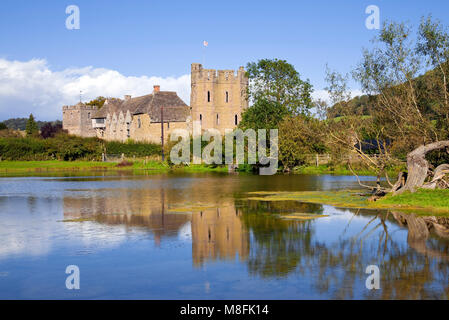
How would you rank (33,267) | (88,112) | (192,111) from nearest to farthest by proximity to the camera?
(33,267) → (192,111) → (88,112)

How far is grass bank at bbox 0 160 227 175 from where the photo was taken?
6394 centimetres

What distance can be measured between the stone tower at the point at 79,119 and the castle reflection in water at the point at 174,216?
9326 cm

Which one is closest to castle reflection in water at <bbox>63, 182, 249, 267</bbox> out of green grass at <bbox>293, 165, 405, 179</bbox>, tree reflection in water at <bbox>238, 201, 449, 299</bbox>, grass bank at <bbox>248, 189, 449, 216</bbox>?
tree reflection in water at <bbox>238, 201, 449, 299</bbox>

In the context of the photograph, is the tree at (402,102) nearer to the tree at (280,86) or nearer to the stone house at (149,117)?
the tree at (280,86)

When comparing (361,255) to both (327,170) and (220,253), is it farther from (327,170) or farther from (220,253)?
(327,170)

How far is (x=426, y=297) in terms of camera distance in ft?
31.5

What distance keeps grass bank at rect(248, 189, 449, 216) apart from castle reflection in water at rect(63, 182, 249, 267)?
416 cm

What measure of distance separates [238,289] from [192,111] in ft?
265

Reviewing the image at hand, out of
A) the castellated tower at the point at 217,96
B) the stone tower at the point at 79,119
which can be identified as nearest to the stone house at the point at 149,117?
the castellated tower at the point at 217,96

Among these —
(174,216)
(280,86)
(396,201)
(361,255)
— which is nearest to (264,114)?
(280,86)

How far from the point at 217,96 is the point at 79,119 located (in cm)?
4539

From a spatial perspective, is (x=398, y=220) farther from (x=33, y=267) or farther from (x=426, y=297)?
(x=33, y=267)

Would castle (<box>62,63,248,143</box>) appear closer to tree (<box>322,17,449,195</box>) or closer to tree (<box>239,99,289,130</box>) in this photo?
tree (<box>239,99,289,130</box>)
